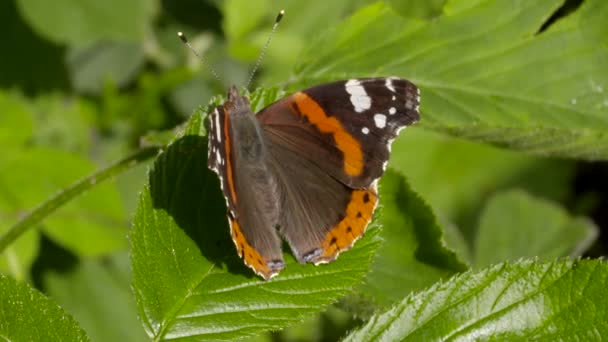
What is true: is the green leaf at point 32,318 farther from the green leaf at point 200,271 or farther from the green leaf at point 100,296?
the green leaf at point 100,296

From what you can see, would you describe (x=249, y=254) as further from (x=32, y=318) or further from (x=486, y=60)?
(x=486, y=60)

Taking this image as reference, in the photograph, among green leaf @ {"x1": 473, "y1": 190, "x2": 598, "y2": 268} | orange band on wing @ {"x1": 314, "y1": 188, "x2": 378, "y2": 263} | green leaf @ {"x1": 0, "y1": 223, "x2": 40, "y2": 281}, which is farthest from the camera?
green leaf @ {"x1": 473, "y1": 190, "x2": 598, "y2": 268}

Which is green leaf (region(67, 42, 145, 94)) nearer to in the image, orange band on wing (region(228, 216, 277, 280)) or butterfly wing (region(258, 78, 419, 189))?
butterfly wing (region(258, 78, 419, 189))

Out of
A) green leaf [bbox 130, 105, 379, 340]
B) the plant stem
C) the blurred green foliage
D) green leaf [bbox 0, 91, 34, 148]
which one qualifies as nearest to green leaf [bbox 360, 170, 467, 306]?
the blurred green foliage

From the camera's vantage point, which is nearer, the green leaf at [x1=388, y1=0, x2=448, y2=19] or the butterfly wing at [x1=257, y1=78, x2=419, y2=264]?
the butterfly wing at [x1=257, y1=78, x2=419, y2=264]

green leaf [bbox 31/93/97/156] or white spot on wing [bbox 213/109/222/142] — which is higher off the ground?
white spot on wing [bbox 213/109/222/142]

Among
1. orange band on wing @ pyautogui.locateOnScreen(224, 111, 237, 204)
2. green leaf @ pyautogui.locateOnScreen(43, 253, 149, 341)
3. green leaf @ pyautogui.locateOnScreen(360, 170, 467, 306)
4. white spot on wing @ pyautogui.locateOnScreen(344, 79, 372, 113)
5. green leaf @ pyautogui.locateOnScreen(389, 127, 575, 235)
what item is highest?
orange band on wing @ pyautogui.locateOnScreen(224, 111, 237, 204)

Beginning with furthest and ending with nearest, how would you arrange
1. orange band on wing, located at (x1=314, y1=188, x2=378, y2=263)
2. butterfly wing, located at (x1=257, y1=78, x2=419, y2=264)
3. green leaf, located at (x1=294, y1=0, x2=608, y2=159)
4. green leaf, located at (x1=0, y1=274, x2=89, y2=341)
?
green leaf, located at (x1=294, y1=0, x2=608, y2=159) → butterfly wing, located at (x1=257, y1=78, x2=419, y2=264) → orange band on wing, located at (x1=314, y1=188, x2=378, y2=263) → green leaf, located at (x1=0, y1=274, x2=89, y2=341)

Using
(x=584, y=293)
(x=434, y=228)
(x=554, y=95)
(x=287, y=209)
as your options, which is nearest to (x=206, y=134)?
(x=287, y=209)
